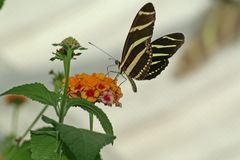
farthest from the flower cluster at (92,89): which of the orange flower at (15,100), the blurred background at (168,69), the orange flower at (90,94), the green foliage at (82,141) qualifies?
the blurred background at (168,69)

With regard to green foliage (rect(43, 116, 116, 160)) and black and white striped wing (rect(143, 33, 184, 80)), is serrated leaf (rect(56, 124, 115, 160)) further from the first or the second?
black and white striped wing (rect(143, 33, 184, 80))

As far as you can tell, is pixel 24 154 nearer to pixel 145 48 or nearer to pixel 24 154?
pixel 24 154

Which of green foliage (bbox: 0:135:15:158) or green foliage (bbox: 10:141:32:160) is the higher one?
green foliage (bbox: 0:135:15:158)

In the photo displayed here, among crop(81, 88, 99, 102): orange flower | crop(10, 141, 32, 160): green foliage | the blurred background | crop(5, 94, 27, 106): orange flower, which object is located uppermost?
the blurred background

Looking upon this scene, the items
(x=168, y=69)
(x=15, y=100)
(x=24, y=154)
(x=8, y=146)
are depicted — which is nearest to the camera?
(x=24, y=154)

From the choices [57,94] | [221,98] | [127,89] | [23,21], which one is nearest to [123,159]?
[127,89]

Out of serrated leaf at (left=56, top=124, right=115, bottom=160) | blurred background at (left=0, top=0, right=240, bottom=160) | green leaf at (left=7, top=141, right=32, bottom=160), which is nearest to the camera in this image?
serrated leaf at (left=56, top=124, right=115, bottom=160)

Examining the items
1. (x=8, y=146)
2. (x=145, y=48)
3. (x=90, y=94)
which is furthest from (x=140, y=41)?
(x=8, y=146)

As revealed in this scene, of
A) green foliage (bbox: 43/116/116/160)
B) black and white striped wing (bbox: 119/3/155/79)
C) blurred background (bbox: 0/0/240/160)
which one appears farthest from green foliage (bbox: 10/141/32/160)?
blurred background (bbox: 0/0/240/160)
